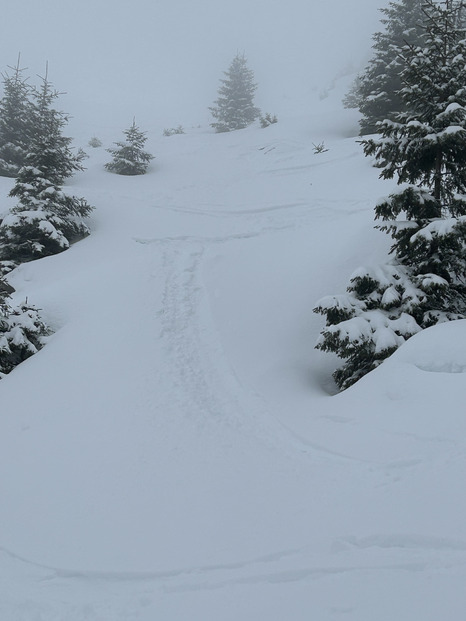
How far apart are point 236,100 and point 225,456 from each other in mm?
36673

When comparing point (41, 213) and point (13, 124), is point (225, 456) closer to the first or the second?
point (41, 213)

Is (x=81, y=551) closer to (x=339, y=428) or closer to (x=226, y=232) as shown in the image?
(x=339, y=428)

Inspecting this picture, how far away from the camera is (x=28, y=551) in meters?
4.30

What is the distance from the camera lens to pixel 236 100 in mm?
35500

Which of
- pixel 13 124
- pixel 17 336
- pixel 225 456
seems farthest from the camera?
pixel 13 124

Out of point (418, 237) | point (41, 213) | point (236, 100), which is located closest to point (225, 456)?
point (418, 237)

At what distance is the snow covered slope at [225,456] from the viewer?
3529 mm

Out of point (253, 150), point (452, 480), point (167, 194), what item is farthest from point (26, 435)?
point (253, 150)

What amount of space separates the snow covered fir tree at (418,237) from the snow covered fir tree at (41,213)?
11214 mm

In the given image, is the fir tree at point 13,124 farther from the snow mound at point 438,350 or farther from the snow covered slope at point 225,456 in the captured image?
the snow mound at point 438,350

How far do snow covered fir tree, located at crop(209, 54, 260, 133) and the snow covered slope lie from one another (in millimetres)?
26830

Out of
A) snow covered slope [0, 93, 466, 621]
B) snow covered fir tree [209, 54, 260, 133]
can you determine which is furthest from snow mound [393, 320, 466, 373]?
snow covered fir tree [209, 54, 260, 133]

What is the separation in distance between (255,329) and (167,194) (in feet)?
40.9

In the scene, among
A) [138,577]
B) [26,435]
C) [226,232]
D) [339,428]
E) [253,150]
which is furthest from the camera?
[253,150]
